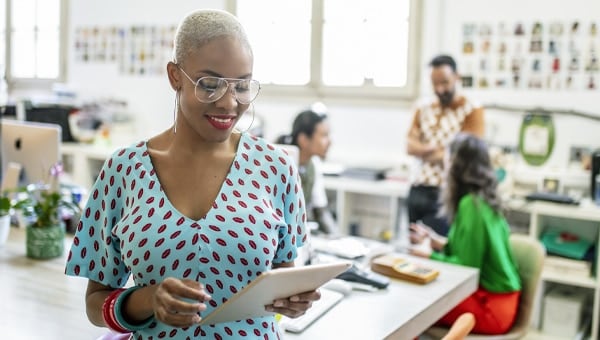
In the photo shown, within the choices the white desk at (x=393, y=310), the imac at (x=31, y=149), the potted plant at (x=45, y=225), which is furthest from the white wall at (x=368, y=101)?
the potted plant at (x=45, y=225)

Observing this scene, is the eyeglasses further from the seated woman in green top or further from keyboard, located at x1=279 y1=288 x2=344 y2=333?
the seated woman in green top

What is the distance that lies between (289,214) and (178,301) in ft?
1.17

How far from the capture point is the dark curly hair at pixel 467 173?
2.83 metres

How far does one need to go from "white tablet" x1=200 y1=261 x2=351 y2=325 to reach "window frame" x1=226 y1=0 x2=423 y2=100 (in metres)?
3.34

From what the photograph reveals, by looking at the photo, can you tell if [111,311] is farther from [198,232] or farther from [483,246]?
[483,246]

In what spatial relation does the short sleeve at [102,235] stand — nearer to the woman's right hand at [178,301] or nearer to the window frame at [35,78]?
the woman's right hand at [178,301]

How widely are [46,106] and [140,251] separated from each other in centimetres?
455

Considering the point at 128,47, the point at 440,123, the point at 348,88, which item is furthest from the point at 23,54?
the point at 440,123

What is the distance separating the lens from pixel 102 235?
4.42 ft

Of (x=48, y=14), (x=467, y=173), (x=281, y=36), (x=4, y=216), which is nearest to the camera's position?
(x=4, y=216)

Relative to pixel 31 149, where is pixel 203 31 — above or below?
above

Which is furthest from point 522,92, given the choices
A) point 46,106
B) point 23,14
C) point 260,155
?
point 23,14

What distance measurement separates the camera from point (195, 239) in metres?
1.24

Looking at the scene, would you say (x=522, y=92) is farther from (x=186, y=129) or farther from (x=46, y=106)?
(x=46, y=106)
